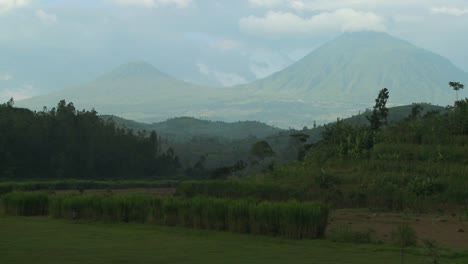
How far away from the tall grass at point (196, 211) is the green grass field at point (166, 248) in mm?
666

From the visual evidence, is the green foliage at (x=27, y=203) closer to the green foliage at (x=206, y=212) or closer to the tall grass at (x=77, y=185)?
the green foliage at (x=206, y=212)

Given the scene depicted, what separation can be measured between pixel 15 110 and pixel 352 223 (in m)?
53.8

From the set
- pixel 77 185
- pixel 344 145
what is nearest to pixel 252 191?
pixel 344 145

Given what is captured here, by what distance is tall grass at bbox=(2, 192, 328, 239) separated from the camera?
63.9 ft

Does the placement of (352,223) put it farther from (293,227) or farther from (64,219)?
(64,219)

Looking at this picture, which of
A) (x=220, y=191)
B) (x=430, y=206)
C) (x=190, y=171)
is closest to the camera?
(x=430, y=206)

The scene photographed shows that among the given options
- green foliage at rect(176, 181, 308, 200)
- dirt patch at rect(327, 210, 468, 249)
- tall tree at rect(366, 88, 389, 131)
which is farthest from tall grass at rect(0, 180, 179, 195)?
dirt patch at rect(327, 210, 468, 249)

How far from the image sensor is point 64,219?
25.0m

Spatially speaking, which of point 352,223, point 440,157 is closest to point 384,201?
point 440,157

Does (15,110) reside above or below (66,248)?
above

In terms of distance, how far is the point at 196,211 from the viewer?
71.7 ft

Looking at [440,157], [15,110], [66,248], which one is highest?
[15,110]

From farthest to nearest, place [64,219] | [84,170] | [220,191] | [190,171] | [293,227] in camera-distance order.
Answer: [190,171] < [84,170] < [220,191] < [64,219] < [293,227]

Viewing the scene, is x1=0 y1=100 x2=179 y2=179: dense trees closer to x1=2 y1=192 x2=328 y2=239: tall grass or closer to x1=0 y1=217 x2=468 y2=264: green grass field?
x1=2 y1=192 x2=328 y2=239: tall grass
